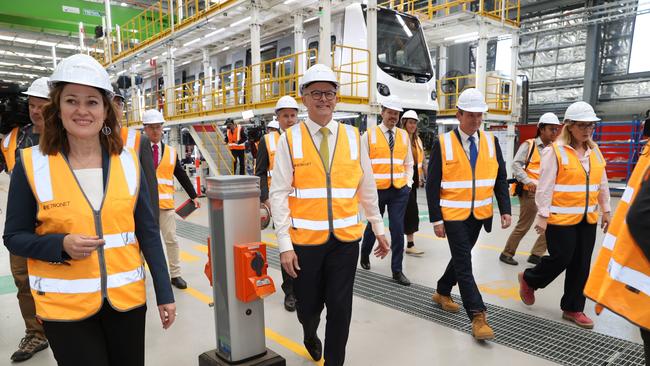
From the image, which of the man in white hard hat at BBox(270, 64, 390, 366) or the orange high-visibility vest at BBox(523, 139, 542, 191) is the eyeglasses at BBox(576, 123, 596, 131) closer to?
the orange high-visibility vest at BBox(523, 139, 542, 191)

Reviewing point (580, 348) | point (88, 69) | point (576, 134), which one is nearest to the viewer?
point (88, 69)

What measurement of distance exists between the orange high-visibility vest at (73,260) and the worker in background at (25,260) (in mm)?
1778

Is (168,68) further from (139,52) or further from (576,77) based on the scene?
(576,77)

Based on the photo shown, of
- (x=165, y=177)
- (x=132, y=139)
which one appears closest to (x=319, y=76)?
(x=132, y=139)

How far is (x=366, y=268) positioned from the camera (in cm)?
502

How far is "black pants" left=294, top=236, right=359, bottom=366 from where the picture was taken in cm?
242

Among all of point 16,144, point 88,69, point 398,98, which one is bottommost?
point 16,144

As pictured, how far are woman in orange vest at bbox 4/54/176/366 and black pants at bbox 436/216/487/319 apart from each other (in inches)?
95.4

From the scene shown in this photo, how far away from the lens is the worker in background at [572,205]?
3387mm

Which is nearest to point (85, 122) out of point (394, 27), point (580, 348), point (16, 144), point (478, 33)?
point (16, 144)

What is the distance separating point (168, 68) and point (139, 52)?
92.8 inches

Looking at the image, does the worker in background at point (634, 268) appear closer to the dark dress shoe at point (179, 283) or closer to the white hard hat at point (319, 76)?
the white hard hat at point (319, 76)

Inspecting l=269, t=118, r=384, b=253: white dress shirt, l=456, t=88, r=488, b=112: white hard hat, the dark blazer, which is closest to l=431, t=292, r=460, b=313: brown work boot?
the dark blazer

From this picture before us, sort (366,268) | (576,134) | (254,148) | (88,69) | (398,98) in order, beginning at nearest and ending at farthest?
1. (88,69)
2. (576,134)
3. (366,268)
4. (398,98)
5. (254,148)
